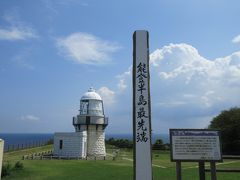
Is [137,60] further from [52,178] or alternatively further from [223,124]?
[223,124]

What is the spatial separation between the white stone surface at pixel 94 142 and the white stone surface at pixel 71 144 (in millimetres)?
1558

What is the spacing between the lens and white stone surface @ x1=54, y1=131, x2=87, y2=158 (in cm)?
3269

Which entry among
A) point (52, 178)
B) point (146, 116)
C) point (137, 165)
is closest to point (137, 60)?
point (146, 116)

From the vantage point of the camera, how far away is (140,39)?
9305 millimetres

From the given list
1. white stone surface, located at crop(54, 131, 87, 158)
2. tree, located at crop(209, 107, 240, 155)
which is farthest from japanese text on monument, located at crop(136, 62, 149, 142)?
white stone surface, located at crop(54, 131, 87, 158)

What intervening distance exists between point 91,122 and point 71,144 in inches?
130

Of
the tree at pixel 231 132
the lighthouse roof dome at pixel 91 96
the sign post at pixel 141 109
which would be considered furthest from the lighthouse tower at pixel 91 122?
the sign post at pixel 141 109

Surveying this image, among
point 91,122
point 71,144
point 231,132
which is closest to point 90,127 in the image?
point 91,122

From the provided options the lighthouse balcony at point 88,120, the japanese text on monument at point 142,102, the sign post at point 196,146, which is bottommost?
the sign post at point 196,146

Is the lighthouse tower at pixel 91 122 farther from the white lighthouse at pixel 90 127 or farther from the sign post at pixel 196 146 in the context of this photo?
the sign post at pixel 196 146

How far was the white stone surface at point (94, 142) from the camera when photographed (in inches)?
1379

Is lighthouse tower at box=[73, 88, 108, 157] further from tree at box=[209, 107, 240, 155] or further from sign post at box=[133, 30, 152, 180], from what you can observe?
sign post at box=[133, 30, 152, 180]

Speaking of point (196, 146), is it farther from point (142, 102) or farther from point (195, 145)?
point (142, 102)

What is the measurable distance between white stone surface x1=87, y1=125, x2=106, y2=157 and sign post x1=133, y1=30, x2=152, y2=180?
26496 mm
